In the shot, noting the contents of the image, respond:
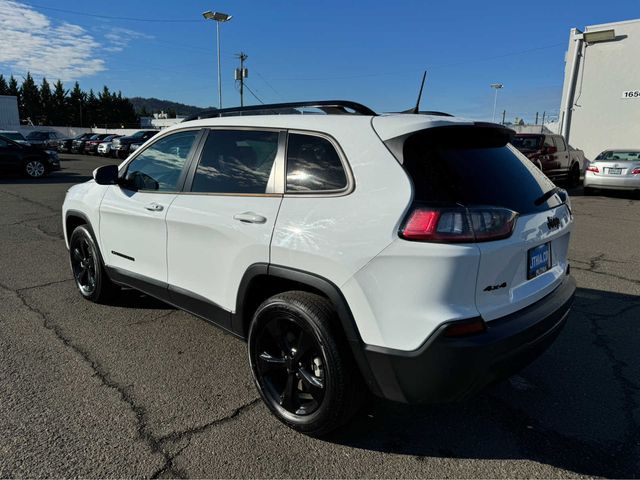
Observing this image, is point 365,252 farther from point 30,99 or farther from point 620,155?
point 30,99

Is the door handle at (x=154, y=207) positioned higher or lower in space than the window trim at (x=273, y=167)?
lower

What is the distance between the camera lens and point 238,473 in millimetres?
2285

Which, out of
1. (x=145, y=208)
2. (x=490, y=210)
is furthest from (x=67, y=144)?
(x=490, y=210)

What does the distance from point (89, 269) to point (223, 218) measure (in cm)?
234

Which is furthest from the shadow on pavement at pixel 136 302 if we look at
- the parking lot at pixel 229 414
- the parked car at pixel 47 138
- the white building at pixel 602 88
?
the parked car at pixel 47 138

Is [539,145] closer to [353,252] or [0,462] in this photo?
[353,252]

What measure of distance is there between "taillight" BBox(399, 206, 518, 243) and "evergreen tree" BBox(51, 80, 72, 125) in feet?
313

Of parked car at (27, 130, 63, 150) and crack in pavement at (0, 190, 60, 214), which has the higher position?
parked car at (27, 130, 63, 150)

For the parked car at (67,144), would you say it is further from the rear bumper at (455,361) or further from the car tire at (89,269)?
the rear bumper at (455,361)

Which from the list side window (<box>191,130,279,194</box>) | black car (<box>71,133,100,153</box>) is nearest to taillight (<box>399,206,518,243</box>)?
side window (<box>191,130,279,194</box>)

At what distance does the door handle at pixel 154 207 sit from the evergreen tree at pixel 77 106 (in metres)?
93.4

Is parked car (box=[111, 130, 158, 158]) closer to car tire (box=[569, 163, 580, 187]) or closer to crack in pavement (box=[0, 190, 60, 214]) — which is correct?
crack in pavement (box=[0, 190, 60, 214])

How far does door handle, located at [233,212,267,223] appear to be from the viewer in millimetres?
2650

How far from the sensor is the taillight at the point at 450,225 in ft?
6.76
